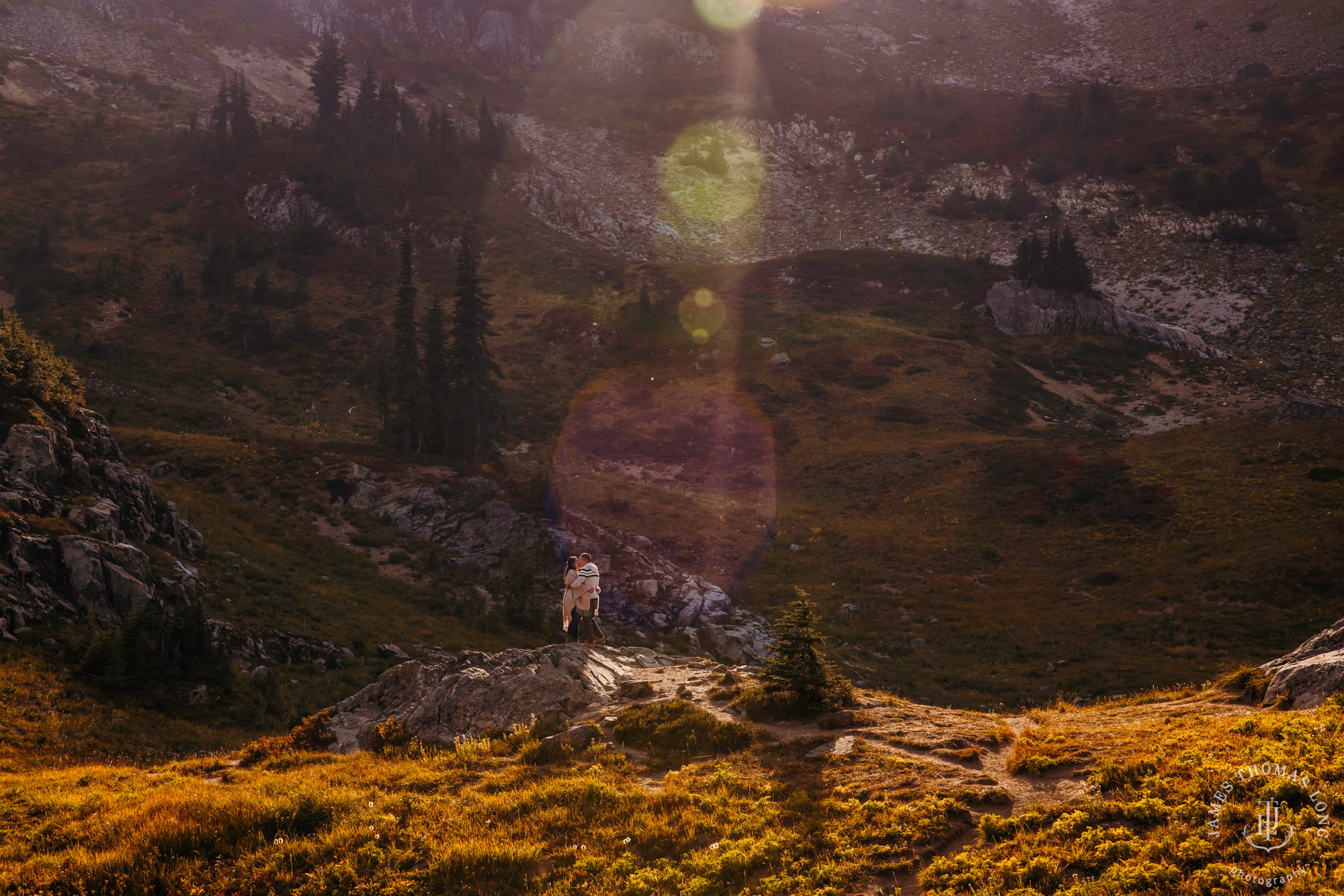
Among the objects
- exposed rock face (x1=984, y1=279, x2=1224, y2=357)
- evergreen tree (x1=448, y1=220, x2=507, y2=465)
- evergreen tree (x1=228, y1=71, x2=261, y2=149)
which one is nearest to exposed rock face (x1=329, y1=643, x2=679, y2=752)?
evergreen tree (x1=448, y1=220, x2=507, y2=465)

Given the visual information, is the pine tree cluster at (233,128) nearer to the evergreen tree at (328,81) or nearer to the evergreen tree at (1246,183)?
the evergreen tree at (328,81)

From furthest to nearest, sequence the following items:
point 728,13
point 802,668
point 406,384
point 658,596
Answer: point 728,13
point 406,384
point 658,596
point 802,668

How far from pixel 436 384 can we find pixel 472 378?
8.86 feet

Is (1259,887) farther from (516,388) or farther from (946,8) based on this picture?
(946,8)

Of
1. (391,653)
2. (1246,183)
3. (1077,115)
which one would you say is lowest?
(391,653)

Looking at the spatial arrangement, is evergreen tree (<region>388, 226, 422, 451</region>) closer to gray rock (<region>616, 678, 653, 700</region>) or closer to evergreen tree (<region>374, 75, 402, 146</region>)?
gray rock (<region>616, 678, 653, 700</region>)

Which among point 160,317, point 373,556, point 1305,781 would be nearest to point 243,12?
point 160,317

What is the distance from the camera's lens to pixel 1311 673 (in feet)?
36.6

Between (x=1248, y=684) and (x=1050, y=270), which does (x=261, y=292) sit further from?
(x=1050, y=270)

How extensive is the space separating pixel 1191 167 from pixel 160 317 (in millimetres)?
121733

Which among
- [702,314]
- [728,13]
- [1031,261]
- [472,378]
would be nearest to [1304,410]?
[1031,261]

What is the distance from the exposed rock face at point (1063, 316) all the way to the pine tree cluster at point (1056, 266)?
0.93 metres

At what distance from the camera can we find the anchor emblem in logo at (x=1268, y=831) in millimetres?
6586

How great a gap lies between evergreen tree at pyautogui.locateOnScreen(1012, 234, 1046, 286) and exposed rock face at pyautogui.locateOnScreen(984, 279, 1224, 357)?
1.03 metres
